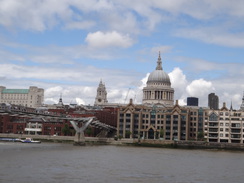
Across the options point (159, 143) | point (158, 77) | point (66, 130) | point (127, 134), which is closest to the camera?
point (159, 143)

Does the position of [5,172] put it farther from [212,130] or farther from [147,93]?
[147,93]

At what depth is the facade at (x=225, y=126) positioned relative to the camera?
111188 millimetres

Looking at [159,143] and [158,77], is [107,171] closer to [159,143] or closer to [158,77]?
[159,143]

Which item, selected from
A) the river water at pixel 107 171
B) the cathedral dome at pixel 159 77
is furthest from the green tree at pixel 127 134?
the cathedral dome at pixel 159 77

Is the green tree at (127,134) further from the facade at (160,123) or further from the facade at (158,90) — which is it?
the facade at (158,90)

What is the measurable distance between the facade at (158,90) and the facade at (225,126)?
180 ft

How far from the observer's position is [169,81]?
178375 mm

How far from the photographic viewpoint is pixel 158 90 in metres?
172

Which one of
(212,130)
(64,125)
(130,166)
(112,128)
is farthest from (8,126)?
(130,166)

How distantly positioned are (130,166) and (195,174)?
24.8 feet

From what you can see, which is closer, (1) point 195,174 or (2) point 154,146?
(1) point 195,174

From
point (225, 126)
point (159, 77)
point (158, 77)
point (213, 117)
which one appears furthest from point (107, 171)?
point (159, 77)

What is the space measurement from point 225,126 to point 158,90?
61.2 meters

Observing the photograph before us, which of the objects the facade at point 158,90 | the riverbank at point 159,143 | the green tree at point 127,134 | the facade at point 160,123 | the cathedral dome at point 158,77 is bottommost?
the riverbank at point 159,143
